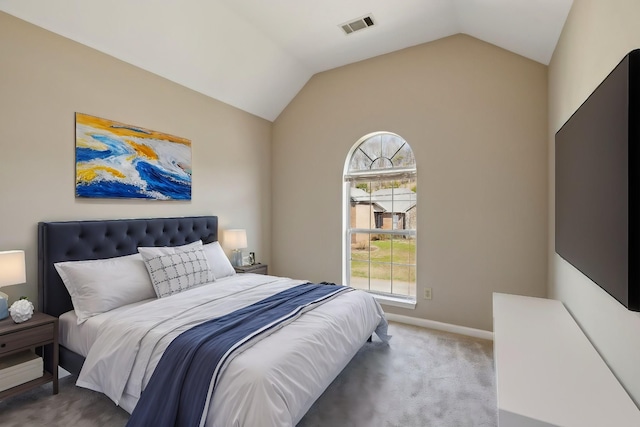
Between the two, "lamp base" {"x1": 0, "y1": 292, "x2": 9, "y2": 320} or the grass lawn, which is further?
the grass lawn

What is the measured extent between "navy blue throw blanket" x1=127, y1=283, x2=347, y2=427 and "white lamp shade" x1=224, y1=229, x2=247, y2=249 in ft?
6.29

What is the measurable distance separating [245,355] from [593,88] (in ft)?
7.59

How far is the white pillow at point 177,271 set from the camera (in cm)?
268

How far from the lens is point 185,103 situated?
3.53 m

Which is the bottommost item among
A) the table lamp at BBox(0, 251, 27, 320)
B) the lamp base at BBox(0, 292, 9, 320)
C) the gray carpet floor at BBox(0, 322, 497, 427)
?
the gray carpet floor at BBox(0, 322, 497, 427)

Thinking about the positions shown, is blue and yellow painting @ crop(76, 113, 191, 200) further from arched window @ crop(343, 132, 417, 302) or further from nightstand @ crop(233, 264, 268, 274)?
arched window @ crop(343, 132, 417, 302)

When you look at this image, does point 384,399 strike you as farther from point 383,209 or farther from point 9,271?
point 9,271

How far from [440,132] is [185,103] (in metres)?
2.85

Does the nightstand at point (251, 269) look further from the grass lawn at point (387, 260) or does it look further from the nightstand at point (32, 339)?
the nightstand at point (32, 339)

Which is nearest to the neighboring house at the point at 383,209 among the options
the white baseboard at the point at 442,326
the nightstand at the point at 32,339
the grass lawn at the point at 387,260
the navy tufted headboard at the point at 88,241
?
the grass lawn at the point at 387,260

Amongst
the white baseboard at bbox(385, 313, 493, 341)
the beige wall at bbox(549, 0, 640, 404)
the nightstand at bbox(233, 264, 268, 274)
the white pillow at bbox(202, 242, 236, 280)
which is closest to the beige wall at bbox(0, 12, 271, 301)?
the white pillow at bbox(202, 242, 236, 280)

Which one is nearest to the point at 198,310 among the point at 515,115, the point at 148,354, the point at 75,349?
the point at 148,354

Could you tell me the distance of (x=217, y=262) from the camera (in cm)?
341

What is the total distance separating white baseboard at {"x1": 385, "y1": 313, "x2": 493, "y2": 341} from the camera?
3275 millimetres
